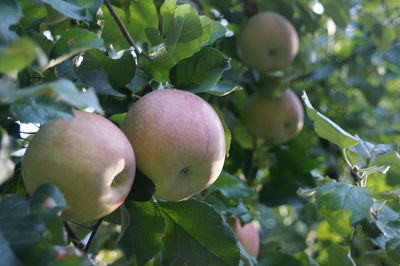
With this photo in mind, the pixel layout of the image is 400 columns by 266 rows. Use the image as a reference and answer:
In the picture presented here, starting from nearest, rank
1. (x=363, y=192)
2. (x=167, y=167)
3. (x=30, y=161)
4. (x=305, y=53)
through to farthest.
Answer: (x=30, y=161)
(x=167, y=167)
(x=363, y=192)
(x=305, y=53)

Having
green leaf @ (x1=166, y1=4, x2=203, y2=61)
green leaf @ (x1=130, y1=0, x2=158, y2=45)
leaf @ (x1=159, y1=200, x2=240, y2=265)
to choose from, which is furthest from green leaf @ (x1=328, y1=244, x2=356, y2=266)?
green leaf @ (x1=130, y1=0, x2=158, y2=45)

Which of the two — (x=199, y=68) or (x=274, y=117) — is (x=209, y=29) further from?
(x=274, y=117)

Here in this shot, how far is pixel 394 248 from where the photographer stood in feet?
4.44

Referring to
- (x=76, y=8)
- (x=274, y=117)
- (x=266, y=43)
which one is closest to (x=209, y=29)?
(x=76, y=8)

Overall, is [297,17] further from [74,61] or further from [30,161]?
[30,161]

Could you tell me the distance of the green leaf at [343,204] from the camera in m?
1.24

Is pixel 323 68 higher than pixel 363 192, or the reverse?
pixel 363 192

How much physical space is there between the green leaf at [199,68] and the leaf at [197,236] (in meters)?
0.26

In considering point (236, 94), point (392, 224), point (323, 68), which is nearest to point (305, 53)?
point (323, 68)

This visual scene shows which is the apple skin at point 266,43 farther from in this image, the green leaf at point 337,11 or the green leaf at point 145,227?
the green leaf at point 145,227

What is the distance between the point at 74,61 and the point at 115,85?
0.10m

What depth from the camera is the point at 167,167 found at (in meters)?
1.12

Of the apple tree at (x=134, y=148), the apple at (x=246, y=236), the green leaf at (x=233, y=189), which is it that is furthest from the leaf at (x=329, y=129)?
the apple at (x=246, y=236)

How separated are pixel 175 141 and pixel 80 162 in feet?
0.65
